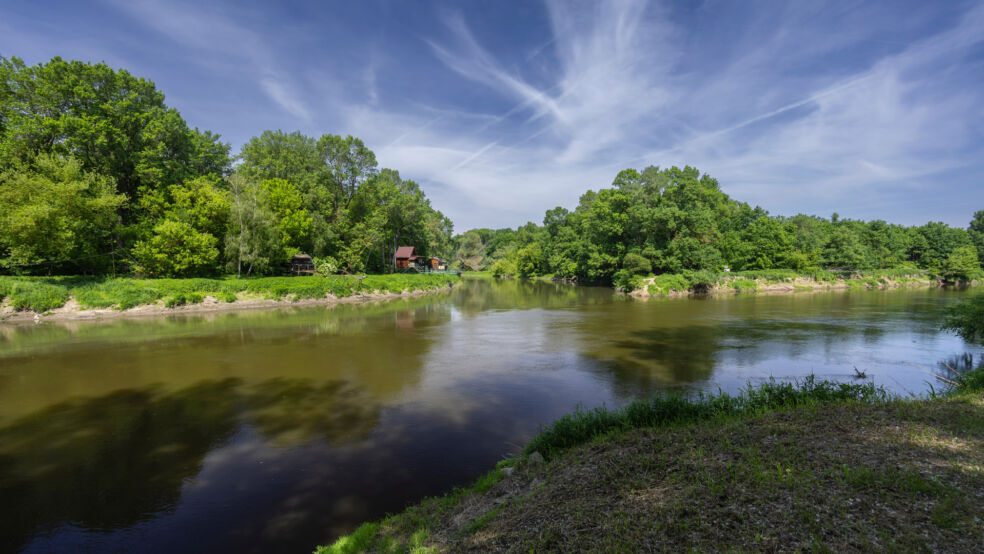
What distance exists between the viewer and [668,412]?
808 cm

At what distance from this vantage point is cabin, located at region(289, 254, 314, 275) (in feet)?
144

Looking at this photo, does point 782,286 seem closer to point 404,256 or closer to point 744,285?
point 744,285

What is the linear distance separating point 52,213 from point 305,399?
90.9 feet

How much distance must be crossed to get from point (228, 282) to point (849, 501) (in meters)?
39.3

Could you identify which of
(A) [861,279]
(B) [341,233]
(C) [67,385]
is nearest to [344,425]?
(C) [67,385]

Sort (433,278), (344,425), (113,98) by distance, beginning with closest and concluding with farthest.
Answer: (344,425), (113,98), (433,278)

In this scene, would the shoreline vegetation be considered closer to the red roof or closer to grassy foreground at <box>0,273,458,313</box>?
grassy foreground at <box>0,273,458,313</box>

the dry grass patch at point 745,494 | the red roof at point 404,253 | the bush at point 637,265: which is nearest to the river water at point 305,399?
the dry grass patch at point 745,494

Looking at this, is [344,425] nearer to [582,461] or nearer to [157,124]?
[582,461]

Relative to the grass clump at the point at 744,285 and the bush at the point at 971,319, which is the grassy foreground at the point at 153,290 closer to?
the bush at the point at 971,319

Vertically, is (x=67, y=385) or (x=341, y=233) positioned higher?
(x=341, y=233)

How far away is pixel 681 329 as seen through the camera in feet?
73.9

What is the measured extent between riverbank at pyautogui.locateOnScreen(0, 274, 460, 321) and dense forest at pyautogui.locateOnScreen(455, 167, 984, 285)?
3441 cm

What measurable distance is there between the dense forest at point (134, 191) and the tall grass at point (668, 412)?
34775 mm
